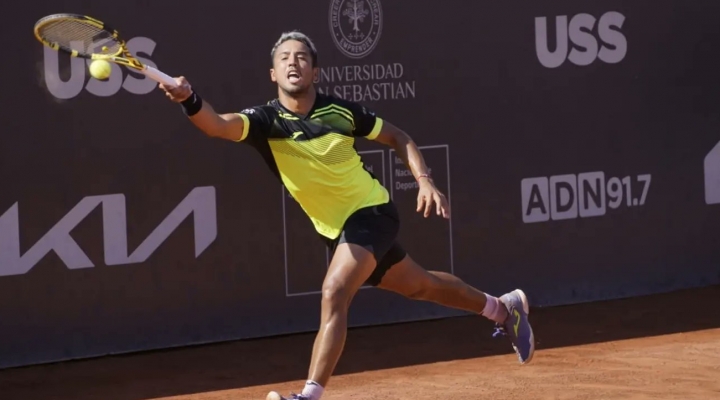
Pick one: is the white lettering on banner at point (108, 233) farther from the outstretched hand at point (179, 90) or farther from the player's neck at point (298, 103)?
the outstretched hand at point (179, 90)

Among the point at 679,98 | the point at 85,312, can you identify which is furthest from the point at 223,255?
the point at 679,98

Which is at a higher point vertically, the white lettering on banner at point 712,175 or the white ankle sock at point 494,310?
the white lettering on banner at point 712,175

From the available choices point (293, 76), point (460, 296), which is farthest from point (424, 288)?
point (293, 76)

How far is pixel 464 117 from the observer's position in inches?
335

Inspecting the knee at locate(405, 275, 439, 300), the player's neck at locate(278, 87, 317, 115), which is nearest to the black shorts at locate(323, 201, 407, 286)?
the knee at locate(405, 275, 439, 300)

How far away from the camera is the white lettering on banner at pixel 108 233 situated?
7.24 m

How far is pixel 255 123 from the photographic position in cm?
570

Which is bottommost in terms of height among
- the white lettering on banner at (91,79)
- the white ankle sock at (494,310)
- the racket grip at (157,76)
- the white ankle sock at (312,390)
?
the white ankle sock at (312,390)

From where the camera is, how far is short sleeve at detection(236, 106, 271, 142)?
5.66 m

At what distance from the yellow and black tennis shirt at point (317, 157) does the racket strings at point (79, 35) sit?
66 centimetres

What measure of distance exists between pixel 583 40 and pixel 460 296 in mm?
3149

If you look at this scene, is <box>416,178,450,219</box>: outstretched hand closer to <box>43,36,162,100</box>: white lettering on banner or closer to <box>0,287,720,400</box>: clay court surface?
<box>0,287,720,400</box>: clay court surface

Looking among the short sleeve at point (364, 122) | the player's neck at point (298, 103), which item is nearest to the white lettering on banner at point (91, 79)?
the player's neck at point (298, 103)

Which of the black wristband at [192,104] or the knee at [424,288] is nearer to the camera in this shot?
the black wristband at [192,104]
